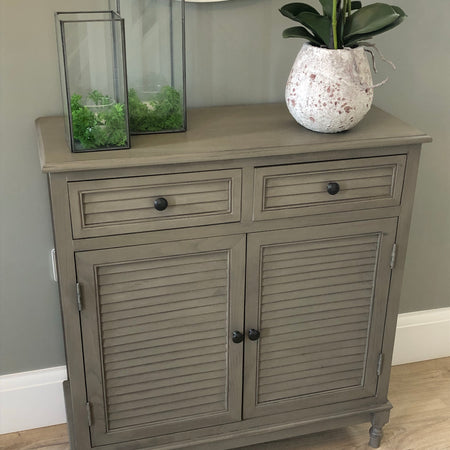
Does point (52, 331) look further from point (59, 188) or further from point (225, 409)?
point (59, 188)

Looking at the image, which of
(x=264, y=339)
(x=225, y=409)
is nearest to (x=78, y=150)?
(x=264, y=339)

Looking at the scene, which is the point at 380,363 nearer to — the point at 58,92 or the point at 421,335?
the point at 421,335

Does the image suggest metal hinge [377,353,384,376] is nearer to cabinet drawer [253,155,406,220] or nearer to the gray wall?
cabinet drawer [253,155,406,220]

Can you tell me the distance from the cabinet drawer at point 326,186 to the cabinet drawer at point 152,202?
7 centimetres

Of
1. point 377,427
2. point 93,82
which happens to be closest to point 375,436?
point 377,427

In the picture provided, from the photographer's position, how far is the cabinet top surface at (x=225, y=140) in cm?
149

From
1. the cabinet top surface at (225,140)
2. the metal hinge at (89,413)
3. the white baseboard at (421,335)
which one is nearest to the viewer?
the cabinet top surface at (225,140)

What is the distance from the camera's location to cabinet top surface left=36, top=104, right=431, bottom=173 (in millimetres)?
1487

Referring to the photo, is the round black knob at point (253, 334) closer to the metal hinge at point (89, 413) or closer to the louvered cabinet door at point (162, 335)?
the louvered cabinet door at point (162, 335)

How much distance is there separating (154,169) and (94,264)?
0.87 feet

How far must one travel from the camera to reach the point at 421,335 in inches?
96.6

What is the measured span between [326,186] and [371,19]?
0.41m

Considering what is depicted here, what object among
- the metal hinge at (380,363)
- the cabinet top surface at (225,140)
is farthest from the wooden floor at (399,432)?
the cabinet top surface at (225,140)

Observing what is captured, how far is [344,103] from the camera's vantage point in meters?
1.61
